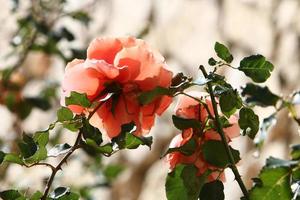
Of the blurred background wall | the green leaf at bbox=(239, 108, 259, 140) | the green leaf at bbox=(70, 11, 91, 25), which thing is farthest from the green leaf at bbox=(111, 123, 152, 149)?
the blurred background wall

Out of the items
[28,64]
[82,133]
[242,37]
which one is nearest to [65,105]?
[82,133]

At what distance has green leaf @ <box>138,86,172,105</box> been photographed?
65cm

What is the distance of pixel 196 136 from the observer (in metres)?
0.72

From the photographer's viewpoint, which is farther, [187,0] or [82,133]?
[187,0]

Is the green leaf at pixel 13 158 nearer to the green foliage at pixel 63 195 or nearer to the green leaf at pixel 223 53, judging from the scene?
the green foliage at pixel 63 195

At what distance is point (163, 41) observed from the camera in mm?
2891

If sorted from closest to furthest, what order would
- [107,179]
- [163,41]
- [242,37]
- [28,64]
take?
[107,179] → [242,37] → [163,41] → [28,64]

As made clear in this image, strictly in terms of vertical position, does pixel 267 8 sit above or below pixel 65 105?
below

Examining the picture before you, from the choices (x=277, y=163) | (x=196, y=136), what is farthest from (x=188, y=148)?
(x=277, y=163)

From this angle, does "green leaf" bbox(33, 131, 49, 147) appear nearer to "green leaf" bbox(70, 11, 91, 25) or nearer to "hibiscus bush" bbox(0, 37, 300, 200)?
"hibiscus bush" bbox(0, 37, 300, 200)

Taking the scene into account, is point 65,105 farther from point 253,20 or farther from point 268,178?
point 253,20

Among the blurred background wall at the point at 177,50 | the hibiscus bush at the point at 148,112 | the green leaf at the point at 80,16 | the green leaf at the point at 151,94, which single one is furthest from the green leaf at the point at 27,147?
the blurred background wall at the point at 177,50

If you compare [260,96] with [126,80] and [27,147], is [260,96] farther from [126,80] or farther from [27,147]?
[27,147]

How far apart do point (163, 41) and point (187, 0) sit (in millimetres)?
250
